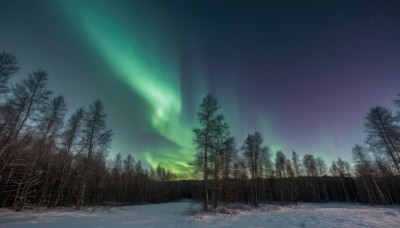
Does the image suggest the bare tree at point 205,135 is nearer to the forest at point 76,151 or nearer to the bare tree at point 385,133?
the forest at point 76,151

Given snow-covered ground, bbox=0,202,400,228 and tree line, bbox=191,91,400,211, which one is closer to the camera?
snow-covered ground, bbox=0,202,400,228

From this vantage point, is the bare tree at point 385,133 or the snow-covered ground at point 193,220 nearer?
the snow-covered ground at point 193,220

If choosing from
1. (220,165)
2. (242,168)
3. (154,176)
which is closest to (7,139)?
(220,165)

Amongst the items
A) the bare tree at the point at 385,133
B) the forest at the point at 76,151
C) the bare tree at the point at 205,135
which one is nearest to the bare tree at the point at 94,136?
the forest at the point at 76,151

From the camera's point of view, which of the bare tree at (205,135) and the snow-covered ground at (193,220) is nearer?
the snow-covered ground at (193,220)

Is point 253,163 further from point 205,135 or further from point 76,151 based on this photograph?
point 76,151

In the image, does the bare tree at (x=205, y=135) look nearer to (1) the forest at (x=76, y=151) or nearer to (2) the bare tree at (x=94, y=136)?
(1) the forest at (x=76, y=151)

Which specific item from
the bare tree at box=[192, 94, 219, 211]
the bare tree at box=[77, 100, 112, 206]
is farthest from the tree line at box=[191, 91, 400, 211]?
the bare tree at box=[77, 100, 112, 206]

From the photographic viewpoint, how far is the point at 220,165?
22.3 meters

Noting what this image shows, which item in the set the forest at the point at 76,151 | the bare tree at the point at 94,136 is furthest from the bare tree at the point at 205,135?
the bare tree at the point at 94,136

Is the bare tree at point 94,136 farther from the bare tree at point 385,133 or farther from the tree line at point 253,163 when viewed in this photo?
the bare tree at point 385,133

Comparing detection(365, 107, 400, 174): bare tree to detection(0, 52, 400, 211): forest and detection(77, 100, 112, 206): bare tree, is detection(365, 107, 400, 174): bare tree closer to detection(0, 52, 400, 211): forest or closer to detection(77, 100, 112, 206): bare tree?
detection(0, 52, 400, 211): forest

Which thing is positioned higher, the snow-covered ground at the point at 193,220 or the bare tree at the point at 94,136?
the bare tree at the point at 94,136

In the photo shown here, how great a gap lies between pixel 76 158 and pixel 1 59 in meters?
12.2
